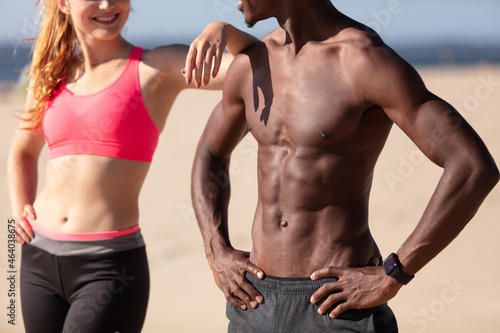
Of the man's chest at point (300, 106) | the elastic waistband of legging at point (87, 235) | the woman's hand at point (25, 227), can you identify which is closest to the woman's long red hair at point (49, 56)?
the woman's hand at point (25, 227)

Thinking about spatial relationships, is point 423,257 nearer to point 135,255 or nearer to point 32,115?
point 135,255

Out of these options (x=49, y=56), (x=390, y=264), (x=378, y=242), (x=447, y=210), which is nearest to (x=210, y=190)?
(x=390, y=264)

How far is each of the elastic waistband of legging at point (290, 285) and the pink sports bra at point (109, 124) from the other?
1.07 metres

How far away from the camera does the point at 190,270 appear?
7.64 meters

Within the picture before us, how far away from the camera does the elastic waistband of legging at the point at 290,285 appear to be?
239 centimetres

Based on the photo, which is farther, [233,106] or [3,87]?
[3,87]

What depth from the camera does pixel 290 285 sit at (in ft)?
8.01

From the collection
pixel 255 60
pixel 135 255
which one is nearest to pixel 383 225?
pixel 135 255

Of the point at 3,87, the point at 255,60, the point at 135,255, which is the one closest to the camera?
the point at 255,60

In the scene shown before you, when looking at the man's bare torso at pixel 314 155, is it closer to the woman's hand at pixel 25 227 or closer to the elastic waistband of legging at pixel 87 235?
the elastic waistband of legging at pixel 87 235

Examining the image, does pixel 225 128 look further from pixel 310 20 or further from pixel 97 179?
pixel 97 179

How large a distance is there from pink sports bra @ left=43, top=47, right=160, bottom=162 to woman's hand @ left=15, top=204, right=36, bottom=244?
13.4 inches

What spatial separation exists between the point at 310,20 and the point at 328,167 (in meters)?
0.51

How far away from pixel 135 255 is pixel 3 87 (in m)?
24.1
